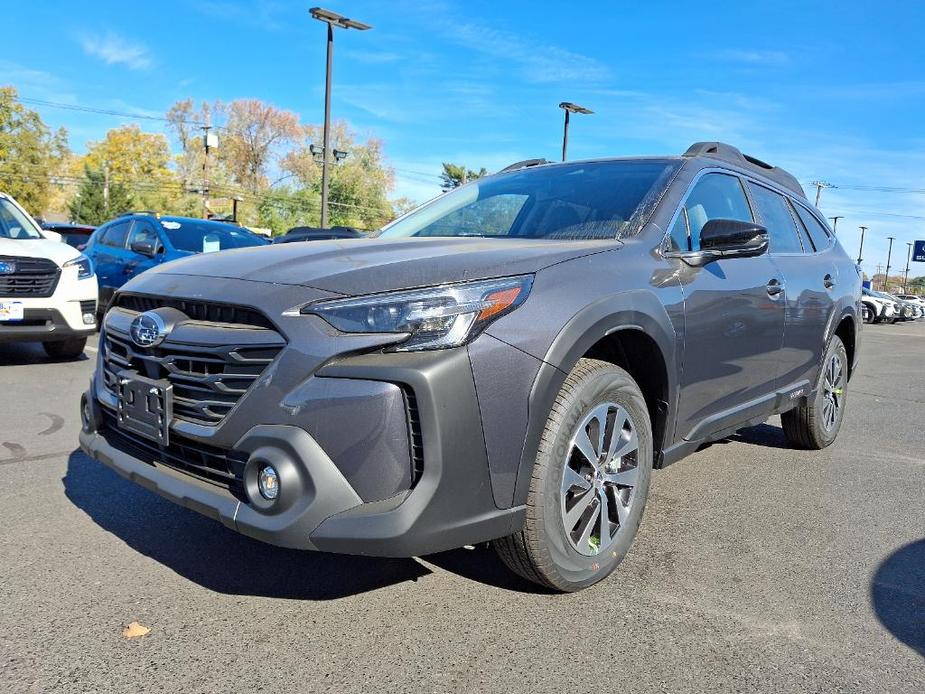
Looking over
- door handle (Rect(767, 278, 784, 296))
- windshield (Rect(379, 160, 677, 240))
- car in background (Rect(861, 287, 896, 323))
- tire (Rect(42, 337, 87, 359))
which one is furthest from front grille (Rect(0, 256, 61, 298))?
car in background (Rect(861, 287, 896, 323))

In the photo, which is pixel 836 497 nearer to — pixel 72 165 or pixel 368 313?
pixel 368 313

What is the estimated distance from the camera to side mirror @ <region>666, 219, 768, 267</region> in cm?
321

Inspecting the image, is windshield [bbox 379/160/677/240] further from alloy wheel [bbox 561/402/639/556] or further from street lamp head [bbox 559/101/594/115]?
street lamp head [bbox 559/101/594/115]

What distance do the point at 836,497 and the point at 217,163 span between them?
71093 millimetres

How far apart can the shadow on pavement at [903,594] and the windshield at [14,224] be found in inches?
295

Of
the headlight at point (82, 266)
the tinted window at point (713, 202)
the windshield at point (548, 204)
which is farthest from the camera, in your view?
the headlight at point (82, 266)

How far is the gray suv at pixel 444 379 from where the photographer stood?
7.18 feet

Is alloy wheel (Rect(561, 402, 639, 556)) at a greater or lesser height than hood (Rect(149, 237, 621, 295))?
lesser

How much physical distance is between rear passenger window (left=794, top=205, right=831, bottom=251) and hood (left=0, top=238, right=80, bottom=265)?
20.6ft

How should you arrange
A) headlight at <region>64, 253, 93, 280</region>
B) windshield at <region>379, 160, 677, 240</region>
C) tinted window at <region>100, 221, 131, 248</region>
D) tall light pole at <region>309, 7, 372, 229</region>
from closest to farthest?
windshield at <region>379, 160, 677, 240</region> < headlight at <region>64, 253, 93, 280</region> < tinted window at <region>100, 221, 131, 248</region> < tall light pole at <region>309, 7, 372, 229</region>

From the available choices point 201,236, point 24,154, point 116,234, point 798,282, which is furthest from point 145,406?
point 24,154

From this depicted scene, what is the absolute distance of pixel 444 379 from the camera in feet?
7.17

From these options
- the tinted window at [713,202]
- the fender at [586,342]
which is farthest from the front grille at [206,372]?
the tinted window at [713,202]

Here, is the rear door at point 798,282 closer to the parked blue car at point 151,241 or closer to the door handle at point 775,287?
the door handle at point 775,287
